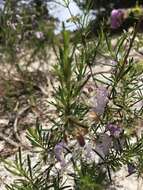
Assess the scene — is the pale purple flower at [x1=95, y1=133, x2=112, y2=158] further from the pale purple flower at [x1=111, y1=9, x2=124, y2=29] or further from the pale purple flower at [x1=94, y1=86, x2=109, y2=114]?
the pale purple flower at [x1=111, y1=9, x2=124, y2=29]

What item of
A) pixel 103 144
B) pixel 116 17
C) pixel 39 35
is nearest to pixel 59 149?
pixel 103 144

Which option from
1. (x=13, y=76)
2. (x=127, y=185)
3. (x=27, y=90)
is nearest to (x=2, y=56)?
(x=13, y=76)

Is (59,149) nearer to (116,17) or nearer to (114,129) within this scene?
(114,129)

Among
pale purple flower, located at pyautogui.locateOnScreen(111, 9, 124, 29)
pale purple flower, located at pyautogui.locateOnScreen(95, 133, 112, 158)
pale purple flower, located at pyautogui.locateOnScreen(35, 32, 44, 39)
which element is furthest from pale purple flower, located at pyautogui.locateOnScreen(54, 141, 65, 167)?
pale purple flower, located at pyautogui.locateOnScreen(35, 32, 44, 39)

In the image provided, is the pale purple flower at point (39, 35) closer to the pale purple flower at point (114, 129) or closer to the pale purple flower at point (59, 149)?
the pale purple flower at point (114, 129)

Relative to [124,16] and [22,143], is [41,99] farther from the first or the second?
[124,16]

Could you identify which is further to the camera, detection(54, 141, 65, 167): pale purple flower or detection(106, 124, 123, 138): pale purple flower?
detection(106, 124, 123, 138): pale purple flower

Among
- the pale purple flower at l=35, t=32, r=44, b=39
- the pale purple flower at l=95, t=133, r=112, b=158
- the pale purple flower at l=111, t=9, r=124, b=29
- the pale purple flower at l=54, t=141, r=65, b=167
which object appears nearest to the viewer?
the pale purple flower at l=54, t=141, r=65, b=167

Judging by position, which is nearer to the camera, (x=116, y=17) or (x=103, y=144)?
(x=103, y=144)
